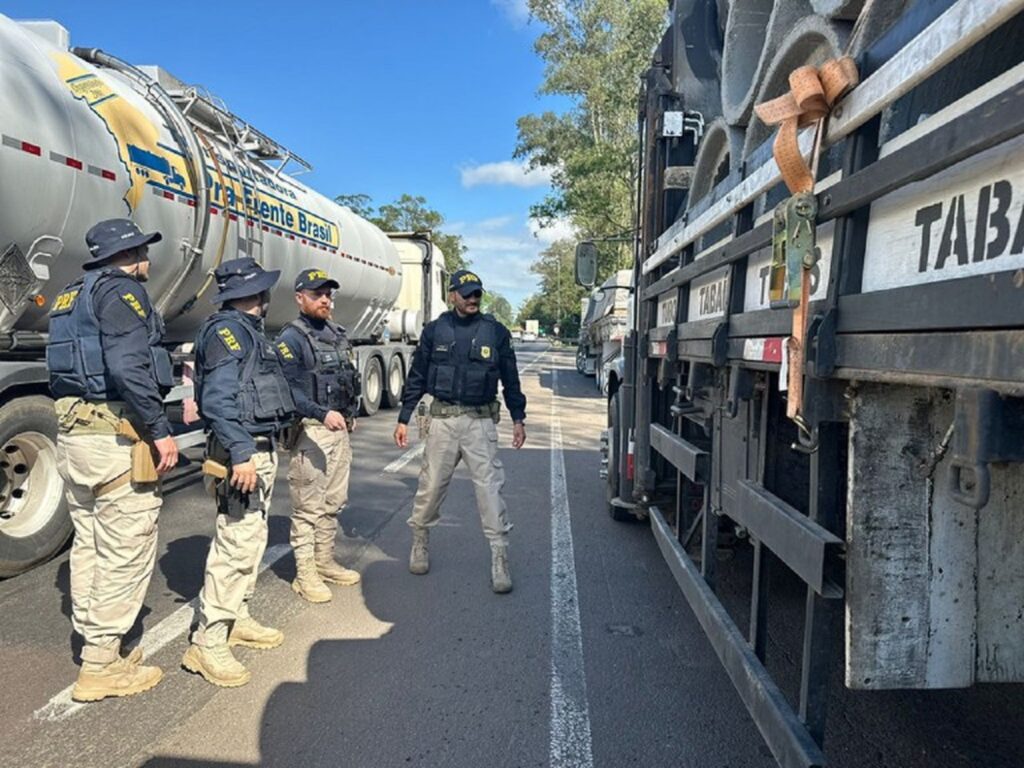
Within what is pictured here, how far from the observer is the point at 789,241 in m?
1.66

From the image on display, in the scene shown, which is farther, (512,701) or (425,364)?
(425,364)

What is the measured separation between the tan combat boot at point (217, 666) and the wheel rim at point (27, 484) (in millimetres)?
1736

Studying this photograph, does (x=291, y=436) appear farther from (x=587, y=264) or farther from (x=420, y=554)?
(x=587, y=264)

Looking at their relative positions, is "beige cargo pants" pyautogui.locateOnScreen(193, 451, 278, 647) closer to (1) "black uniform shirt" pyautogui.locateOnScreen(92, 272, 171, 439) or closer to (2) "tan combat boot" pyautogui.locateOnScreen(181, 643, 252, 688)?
(2) "tan combat boot" pyautogui.locateOnScreen(181, 643, 252, 688)

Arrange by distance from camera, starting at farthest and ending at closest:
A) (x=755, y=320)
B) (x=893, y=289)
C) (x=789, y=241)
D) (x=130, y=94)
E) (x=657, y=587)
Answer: (x=130, y=94) < (x=657, y=587) < (x=755, y=320) < (x=789, y=241) < (x=893, y=289)

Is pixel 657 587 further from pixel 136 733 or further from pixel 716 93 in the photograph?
pixel 716 93

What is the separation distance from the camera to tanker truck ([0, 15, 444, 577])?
12.6ft

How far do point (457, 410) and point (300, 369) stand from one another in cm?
94

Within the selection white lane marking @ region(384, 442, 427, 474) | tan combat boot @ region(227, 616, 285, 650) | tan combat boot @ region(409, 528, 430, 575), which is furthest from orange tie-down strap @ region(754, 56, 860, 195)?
white lane marking @ region(384, 442, 427, 474)

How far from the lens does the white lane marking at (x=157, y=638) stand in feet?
8.63

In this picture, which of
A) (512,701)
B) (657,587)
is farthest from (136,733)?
(657,587)

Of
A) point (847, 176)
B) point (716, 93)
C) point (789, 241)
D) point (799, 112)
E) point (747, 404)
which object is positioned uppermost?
point (716, 93)

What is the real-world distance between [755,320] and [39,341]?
13.2 ft

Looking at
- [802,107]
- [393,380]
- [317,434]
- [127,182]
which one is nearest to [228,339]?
[317,434]
